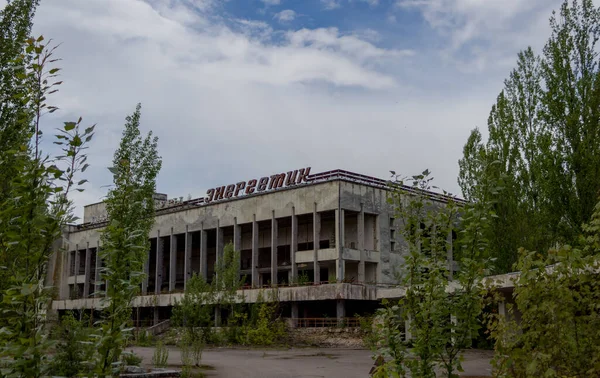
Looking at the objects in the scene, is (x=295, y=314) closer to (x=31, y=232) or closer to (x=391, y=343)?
(x=391, y=343)

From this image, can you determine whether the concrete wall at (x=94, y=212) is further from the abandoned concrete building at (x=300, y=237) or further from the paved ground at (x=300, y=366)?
the paved ground at (x=300, y=366)

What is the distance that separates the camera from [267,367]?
2288 centimetres

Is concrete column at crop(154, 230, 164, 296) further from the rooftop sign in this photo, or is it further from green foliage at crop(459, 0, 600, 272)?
green foliage at crop(459, 0, 600, 272)

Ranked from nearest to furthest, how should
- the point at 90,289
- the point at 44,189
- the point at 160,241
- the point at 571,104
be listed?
the point at 44,189
the point at 571,104
the point at 160,241
the point at 90,289

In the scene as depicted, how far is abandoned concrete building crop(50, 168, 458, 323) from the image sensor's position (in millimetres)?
45719

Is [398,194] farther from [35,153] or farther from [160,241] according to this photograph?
[160,241]

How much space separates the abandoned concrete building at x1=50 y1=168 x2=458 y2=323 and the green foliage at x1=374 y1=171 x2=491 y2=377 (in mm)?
33540

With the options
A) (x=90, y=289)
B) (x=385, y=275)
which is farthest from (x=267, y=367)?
(x=90, y=289)

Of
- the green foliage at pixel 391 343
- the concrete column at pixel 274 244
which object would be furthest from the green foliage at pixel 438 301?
the concrete column at pixel 274 244

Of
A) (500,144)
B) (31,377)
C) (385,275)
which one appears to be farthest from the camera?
(385,275)

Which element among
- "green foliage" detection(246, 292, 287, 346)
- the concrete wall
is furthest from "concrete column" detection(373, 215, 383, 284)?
the concrete wall

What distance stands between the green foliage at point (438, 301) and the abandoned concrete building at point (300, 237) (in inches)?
1320

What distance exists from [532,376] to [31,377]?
409 cm

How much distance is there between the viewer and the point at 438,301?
16.6 feet
